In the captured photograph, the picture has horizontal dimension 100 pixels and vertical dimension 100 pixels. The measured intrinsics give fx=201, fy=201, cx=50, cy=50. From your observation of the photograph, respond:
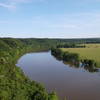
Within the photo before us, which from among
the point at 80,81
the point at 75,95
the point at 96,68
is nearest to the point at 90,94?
the point at 75,95

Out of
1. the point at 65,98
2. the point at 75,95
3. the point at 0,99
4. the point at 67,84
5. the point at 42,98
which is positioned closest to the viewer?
the point at 0,99

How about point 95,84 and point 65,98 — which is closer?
point 65,98

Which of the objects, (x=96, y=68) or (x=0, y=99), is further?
(x=96, y=68)

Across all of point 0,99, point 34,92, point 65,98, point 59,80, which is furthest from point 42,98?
point 59,80

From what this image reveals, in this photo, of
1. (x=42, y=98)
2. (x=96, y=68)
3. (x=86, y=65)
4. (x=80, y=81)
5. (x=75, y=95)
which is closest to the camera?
(x=42, y=98)

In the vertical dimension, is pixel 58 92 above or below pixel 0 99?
below

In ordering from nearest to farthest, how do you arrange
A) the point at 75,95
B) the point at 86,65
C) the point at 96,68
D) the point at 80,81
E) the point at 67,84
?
1. the point at 75,95
2. the point at 67,84
3. the point at 80,81
4. the point at 96,68
5. the point at 86,65

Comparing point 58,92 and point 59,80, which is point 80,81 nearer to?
point 59,80

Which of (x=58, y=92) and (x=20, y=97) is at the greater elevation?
(x=20, y=97)

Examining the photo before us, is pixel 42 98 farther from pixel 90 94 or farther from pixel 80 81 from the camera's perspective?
pixel 80 81
